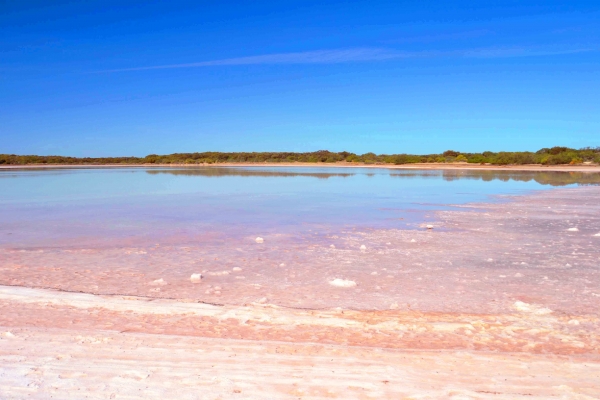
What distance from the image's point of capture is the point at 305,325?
4.88 m

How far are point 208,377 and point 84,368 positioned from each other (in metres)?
0.96

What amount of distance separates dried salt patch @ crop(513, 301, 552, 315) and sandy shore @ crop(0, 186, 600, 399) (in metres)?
0.03

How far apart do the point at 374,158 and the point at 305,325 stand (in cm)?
8463

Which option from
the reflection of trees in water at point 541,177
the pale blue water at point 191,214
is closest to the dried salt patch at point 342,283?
the pale blue water at point 191,214

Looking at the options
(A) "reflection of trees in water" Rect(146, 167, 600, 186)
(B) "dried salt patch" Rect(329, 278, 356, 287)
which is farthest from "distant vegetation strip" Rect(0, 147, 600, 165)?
(B) "dried salt patch" Rect(329, 278, 356, 287)

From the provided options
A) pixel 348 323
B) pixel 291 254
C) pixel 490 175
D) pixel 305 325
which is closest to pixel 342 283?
pixel 348 323

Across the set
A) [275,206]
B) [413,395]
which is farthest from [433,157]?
[413,395]

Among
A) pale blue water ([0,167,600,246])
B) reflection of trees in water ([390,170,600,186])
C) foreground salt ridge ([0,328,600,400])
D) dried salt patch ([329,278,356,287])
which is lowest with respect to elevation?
foreground salt ridge ([0,328,600,400])

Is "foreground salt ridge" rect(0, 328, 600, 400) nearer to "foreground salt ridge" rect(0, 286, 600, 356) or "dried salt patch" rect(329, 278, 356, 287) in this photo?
"foreground salt ridge" rect(0, 286, 600, 356)

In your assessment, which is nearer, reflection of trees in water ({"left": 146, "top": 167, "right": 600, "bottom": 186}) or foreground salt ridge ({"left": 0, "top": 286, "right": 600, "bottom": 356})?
foreground salt ridge ({"left": 0, "top": 286, "right": 600, "bottom": 356})

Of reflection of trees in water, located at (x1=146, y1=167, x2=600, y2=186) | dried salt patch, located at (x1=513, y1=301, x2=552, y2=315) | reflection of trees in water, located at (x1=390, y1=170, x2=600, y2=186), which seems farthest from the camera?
reflection of trees in water, located at (x1=146, y1=167, x2=600, y2=186)

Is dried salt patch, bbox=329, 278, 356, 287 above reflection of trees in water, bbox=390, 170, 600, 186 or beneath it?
beneath

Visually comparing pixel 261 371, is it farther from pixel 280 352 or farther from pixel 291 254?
pixel 291 254

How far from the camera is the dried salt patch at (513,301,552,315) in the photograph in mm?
5285
